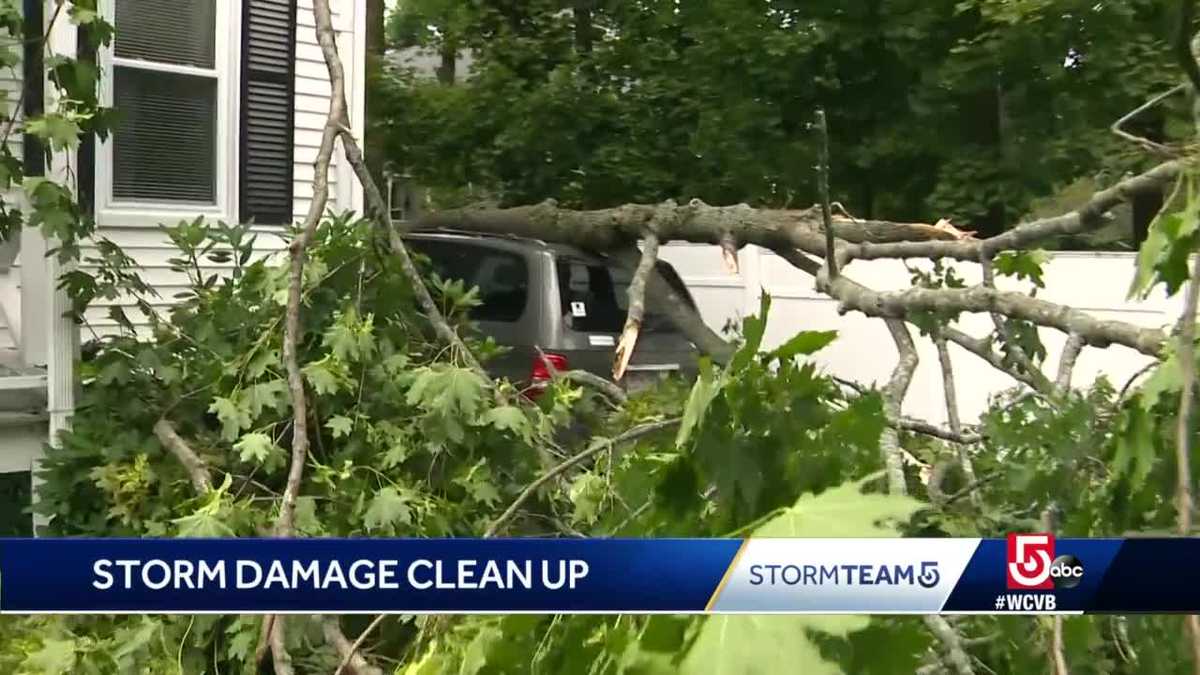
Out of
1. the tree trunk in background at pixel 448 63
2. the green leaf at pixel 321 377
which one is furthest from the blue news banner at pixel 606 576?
the tree trunk in background at pixel 448 63

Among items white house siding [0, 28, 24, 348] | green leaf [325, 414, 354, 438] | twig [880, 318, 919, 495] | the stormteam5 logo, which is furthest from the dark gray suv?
the stormteam5 logo

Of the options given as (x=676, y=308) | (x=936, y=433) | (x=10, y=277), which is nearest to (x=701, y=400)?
(x=936, y=433)

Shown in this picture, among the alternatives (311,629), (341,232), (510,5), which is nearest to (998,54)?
(510,5)

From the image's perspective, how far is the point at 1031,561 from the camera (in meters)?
2.16

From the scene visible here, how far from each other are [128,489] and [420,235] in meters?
4.84

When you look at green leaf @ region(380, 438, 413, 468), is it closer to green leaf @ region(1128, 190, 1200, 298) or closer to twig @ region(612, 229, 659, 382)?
twig @ region(612, 229, 659, 382)

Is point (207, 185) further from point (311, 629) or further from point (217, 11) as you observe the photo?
point (311, 629)

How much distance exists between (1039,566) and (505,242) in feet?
21.6

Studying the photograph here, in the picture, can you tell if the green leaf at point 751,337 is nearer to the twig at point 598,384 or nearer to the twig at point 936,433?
the twig at point 936,433

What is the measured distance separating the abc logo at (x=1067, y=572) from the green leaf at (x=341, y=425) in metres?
2.47

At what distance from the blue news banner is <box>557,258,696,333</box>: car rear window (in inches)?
223

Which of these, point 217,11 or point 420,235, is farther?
point 420,235

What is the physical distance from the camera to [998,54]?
456 inches

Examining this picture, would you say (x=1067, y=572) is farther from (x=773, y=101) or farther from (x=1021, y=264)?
(x=773, y=101)
